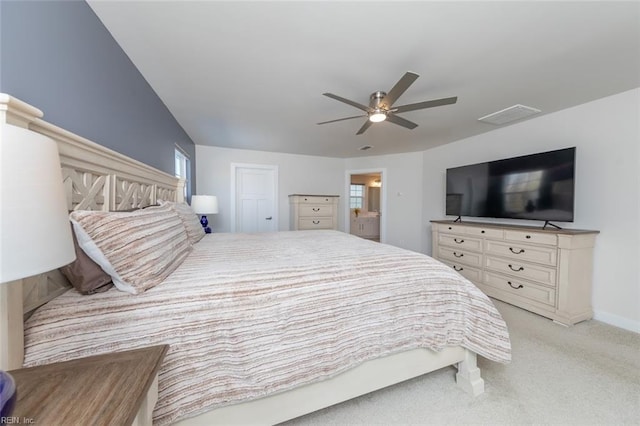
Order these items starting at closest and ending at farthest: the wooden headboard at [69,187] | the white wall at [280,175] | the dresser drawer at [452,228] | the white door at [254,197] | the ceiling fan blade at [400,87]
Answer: the wooden headboard at [69,187] → the ceiling fan blade at [400,87] → the dresser drawer at [452,228] → the white wall at [280,175] → the white door at [254,197]

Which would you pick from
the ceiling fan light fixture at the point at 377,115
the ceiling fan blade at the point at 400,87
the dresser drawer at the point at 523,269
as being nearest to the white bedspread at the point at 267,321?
the ceiling fan blade at the point at 400,87

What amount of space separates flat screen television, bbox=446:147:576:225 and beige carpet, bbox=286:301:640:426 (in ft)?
4.43

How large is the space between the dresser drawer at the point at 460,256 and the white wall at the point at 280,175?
2.34m

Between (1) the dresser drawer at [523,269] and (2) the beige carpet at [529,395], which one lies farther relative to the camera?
(1) the dresser drawer at [523,269]

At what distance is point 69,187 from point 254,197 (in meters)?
3.61

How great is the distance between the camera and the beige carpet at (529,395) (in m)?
1.25

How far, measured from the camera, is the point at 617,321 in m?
2.22

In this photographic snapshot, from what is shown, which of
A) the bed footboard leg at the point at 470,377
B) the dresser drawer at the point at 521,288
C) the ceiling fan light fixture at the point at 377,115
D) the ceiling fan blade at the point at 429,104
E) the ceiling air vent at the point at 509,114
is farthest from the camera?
the ceiling air vent at the point at 509,114

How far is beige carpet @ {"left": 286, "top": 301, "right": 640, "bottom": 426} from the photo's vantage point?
1.25 metres

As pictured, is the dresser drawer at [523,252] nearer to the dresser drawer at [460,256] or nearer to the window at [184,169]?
the dresser drawer at [460,256]

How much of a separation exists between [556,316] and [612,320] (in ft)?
1.73

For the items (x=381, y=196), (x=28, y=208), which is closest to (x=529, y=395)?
(x=28, y=208)

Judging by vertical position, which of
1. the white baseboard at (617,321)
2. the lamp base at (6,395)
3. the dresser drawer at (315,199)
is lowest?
the white baseboard at (617,321)

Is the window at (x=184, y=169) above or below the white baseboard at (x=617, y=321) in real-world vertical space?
above
